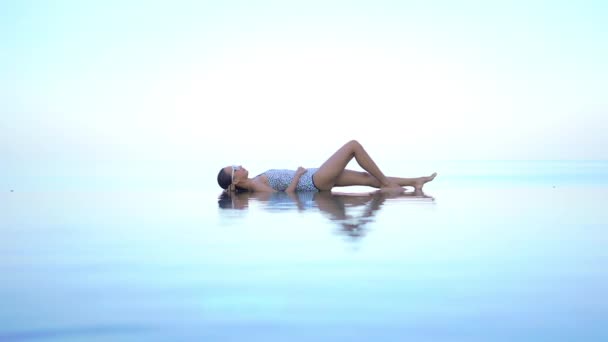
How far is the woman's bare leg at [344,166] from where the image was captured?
758cm

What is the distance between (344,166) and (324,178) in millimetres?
370

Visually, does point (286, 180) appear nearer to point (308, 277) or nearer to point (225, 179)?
point (225, 179)

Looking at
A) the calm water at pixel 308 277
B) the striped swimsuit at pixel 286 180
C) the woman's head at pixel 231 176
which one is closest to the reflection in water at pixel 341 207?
the calm water at pixel 308 277

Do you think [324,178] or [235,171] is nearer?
[235,171]

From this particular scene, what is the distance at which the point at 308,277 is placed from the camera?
8.29 ft

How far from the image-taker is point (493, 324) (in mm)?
1871

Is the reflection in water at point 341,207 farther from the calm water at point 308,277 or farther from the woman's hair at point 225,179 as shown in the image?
the woman's hair at point 225,179

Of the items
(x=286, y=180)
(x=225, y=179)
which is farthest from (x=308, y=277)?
(x=286, y=180)

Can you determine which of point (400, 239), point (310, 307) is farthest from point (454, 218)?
point (310, 307)

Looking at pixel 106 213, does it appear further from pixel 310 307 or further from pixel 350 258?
pixel 310 307

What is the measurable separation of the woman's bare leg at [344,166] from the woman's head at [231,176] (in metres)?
0.99

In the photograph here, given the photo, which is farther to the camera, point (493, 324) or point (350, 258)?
point (350, 258)

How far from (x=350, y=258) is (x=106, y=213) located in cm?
326

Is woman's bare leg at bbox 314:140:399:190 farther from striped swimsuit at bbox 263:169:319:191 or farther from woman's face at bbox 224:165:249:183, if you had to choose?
woman's face at bbox 224:165:249:183
